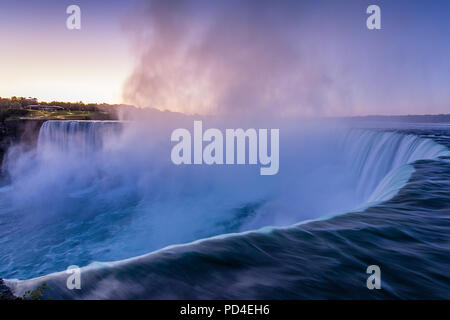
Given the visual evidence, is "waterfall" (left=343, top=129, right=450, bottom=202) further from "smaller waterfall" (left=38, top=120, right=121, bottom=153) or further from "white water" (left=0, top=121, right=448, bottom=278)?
"smaller waterfall" (left=38, top=120, right=121, bottom=153)

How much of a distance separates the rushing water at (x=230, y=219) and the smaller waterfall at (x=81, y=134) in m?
0.09

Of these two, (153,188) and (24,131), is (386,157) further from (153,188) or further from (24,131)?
(24,131)

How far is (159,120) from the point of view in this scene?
819 inches

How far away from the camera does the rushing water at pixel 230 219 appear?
267 centimetres

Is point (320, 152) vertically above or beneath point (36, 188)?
above

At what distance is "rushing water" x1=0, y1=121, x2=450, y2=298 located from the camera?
2666 mm

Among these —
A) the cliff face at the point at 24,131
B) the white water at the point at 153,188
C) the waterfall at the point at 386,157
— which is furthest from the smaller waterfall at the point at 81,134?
the waterfall at the point at 386,157

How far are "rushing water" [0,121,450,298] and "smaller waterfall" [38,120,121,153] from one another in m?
0.09

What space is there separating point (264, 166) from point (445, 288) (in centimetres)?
1822

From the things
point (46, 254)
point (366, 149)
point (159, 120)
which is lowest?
point (46, 254)

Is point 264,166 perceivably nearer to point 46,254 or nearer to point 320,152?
point 320,152

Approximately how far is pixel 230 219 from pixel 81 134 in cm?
1573

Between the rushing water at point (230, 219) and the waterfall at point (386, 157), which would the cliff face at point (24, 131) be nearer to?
the rushing water at point (230, 219)
